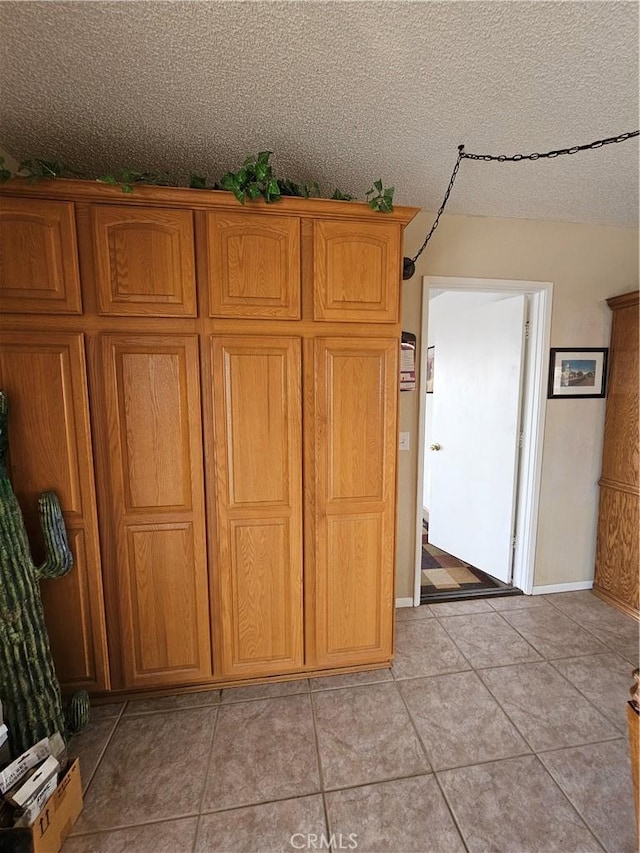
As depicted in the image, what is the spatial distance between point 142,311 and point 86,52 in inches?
33.1

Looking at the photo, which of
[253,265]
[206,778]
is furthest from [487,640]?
[253,265]

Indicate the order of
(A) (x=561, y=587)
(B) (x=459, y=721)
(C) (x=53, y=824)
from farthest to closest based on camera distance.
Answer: (A) (x=561, y=587), (B) (x=459, y=721), (C) (x=53, y=824)

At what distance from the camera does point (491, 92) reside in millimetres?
1421

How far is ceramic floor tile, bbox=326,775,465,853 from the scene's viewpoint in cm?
124

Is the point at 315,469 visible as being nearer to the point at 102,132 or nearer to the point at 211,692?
the point at 211,692

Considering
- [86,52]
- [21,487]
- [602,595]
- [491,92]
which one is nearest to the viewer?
[86,52]

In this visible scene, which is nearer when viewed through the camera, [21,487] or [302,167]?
[21,487]

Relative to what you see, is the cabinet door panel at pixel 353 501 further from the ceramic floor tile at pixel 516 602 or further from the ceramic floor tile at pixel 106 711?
the ceramic floor tile at pixel 516 602

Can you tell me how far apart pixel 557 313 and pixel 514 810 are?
267cm

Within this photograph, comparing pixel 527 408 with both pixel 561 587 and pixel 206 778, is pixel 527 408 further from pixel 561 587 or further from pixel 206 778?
pixel 206 778

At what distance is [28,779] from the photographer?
1.22m

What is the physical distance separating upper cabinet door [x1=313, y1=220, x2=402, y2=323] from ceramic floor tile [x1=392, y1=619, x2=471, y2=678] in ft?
6.05

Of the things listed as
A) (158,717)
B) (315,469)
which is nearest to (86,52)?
(315,469)

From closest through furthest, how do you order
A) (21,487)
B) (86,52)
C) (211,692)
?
(86,52), (21,487), (211,692)
